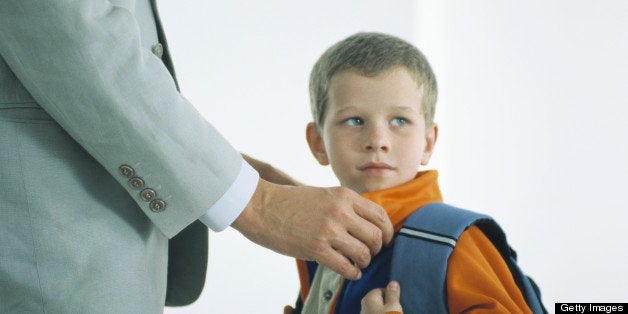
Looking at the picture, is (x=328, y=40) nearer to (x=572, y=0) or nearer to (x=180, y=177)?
(x=572, y=0)

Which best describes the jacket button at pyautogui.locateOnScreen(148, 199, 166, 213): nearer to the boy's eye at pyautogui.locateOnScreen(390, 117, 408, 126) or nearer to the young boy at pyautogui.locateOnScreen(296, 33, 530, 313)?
the young boy at pyautogui.locateOnScreen(296, 33, 530, 313)

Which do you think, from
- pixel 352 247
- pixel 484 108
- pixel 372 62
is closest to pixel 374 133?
pixel 372 62

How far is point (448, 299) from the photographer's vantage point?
87 centimetres

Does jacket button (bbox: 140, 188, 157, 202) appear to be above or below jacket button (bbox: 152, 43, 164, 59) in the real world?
below

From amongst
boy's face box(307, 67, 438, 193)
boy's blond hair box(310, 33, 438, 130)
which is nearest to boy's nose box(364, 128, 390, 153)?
boy's face box(307, 67, 438, 193)

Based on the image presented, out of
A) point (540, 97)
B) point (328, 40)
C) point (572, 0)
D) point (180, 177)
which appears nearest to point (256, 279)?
point (328, 40)

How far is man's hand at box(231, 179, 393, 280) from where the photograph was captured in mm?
870

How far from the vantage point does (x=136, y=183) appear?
78cm

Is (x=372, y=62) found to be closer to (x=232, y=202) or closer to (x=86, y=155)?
(x=232, y=202)

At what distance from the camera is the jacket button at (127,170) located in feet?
2.52

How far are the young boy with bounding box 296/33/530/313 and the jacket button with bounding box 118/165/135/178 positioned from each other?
1.26ft

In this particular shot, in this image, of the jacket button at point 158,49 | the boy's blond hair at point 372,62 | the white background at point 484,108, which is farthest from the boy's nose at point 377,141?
the white background at point 484,108

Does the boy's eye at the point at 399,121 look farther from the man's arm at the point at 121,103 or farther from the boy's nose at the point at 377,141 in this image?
the man's arm at the point at 121,103

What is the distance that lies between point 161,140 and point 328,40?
1.76 meters
